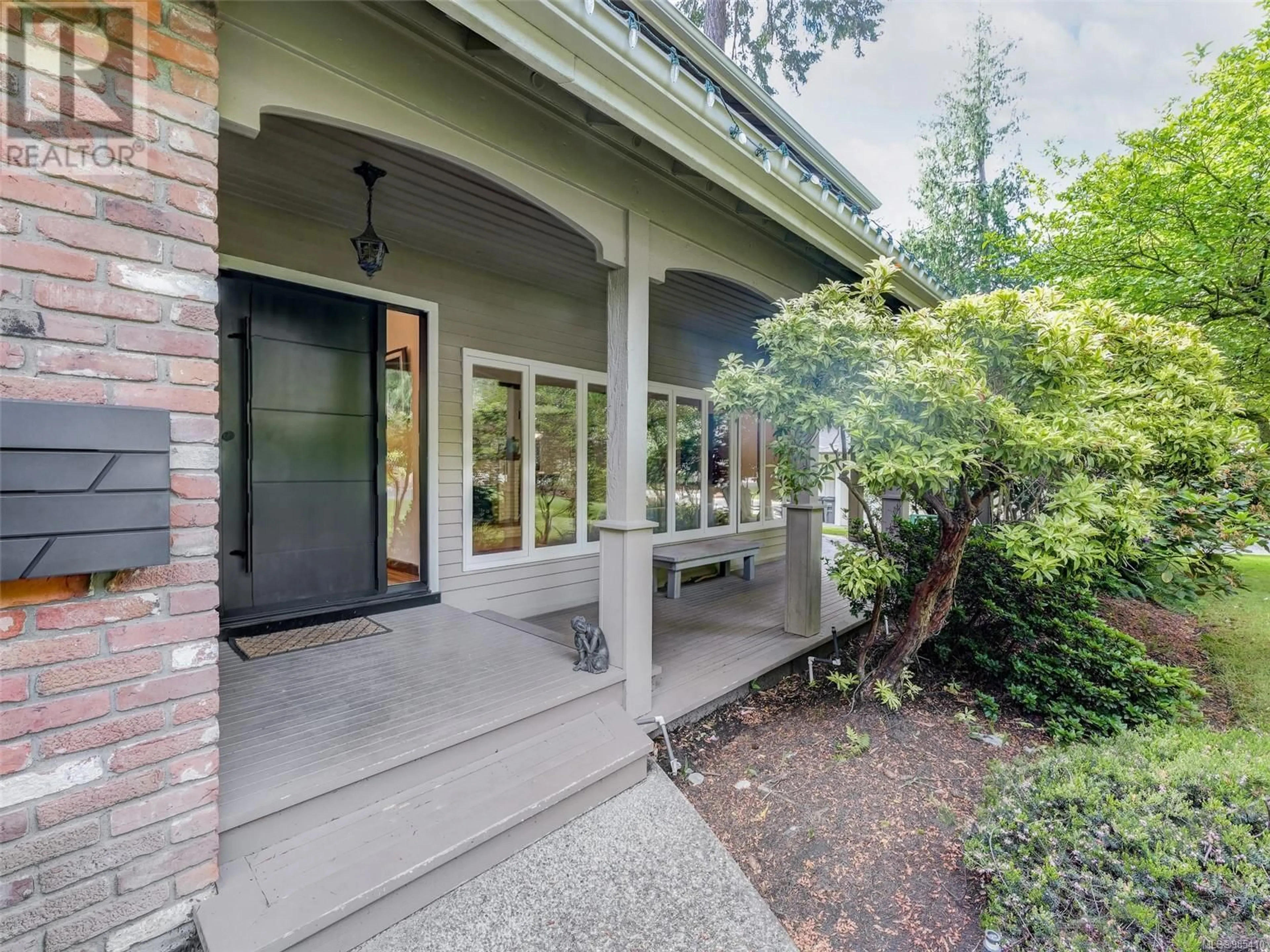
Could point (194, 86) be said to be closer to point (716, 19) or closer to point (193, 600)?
point (193, 600)

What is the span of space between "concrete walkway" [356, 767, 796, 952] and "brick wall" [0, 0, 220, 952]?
0.83 m

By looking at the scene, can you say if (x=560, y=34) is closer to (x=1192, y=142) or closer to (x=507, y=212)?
(x=507, y=212)

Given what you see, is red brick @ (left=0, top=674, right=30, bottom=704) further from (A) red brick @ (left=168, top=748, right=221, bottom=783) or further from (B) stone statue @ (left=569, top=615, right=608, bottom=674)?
(B) stone statue @ (left=569, top=615, right=608, bottom=674)

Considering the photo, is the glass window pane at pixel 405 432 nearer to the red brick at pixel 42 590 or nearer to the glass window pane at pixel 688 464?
the red brick at pixel 42 590

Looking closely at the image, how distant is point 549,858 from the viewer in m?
2.47

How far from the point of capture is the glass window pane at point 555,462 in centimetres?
541

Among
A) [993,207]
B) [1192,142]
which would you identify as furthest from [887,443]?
[993,207]

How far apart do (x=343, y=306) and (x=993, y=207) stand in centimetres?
1946

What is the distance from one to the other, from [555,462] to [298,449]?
7.07 feet

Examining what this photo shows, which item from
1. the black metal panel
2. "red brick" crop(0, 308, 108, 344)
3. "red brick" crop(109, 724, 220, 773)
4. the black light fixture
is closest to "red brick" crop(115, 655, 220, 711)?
"red brick" crop(109, 724, 220, 773)

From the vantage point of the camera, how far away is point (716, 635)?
497 centimetres

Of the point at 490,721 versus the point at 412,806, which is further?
the point at 490,721

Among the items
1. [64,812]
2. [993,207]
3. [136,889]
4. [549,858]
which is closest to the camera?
[64,812]

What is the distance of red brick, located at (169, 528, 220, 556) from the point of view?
1.74 metres
